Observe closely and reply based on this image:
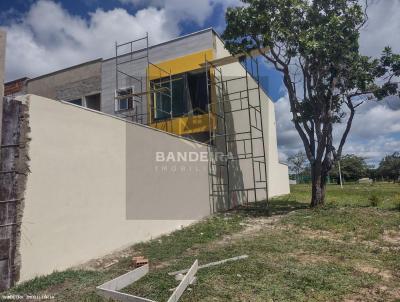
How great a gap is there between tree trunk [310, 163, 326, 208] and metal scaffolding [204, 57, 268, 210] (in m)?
1.54

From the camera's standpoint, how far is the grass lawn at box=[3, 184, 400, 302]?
4207 mm

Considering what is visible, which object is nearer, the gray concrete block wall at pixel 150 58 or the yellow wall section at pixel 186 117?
the yellow wall section at pixel 186 117

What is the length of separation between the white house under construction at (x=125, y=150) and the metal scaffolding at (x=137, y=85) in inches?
1.7

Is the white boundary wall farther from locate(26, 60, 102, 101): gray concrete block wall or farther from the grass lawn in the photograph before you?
locate(26, 60, 102, 101): gray concrete block wall

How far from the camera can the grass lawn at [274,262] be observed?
4.21 meters

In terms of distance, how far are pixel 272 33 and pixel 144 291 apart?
8579 mm

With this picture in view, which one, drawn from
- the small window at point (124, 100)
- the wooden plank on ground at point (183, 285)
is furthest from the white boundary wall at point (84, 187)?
the small window at point (124, 100)

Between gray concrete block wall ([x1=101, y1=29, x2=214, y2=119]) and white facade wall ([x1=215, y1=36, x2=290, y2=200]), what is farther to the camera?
white facade wall ([x1=215, y1=36, x2=290, y2=200])

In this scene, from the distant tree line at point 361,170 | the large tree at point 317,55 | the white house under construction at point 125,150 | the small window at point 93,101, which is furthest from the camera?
the distant tree line at point 361,170

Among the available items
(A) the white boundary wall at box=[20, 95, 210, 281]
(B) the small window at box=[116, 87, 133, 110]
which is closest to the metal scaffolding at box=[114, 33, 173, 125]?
(B) the small window at box=[116, 87, 133, 110]

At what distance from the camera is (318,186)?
10.8m

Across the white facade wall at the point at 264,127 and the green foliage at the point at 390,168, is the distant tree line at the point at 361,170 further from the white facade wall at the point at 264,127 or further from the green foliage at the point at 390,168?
the white facade wall at the point at 264,127

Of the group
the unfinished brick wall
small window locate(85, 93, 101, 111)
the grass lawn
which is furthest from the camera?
small window locate(85, 93, 101, 111)

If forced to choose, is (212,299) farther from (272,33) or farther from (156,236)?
(272,33)
